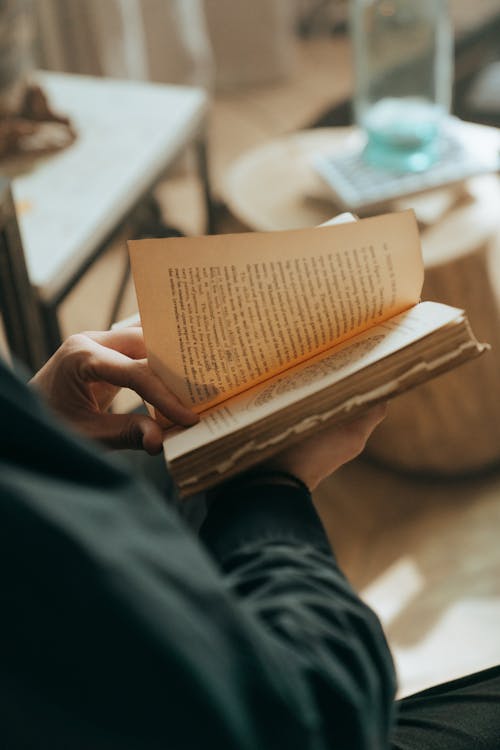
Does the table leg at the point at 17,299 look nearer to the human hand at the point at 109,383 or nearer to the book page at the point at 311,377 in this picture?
the human hand at the point at 109,383

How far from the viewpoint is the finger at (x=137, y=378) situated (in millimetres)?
576

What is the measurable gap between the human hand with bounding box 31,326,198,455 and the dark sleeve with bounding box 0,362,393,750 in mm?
210

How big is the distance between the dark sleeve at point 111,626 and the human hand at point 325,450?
199mm

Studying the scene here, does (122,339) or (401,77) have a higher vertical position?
(401,77)

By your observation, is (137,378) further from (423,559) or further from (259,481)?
(423,559)

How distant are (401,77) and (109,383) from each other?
1105mm

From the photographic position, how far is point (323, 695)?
403 mm

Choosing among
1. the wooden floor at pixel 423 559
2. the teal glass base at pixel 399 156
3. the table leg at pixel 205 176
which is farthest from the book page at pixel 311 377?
the table leg at pixel 205 176

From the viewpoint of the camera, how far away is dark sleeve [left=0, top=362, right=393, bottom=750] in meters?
0.32

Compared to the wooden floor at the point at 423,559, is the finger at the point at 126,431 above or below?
above

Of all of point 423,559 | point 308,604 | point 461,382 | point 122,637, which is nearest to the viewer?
point 122,637

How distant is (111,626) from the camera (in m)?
0.32

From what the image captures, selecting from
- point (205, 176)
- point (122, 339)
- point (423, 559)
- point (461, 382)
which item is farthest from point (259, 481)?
point (205, 176)

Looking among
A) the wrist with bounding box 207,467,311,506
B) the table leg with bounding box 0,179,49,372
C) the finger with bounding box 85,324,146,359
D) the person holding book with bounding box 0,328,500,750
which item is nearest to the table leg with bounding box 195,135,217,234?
the table leg with bounding box 0,179,49,372
